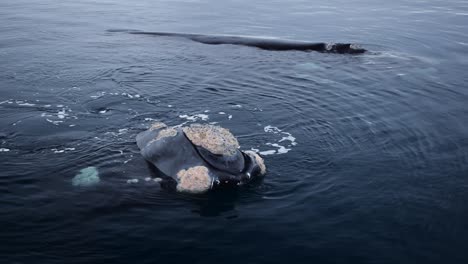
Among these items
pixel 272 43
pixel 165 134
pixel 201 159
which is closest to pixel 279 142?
pixel 201 159

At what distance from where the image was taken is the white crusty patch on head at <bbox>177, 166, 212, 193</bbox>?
12.8 metres

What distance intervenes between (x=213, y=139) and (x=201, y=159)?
0.67 meters

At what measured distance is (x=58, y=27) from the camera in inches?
1384

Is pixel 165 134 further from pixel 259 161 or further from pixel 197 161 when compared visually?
pixel 259 161

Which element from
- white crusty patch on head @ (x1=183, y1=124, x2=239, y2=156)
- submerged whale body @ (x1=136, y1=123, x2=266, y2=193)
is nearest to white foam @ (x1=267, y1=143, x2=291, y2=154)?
submerged whale body @ (x1=136, y1=123, x2=266, y2=193)

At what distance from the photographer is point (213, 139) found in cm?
1370

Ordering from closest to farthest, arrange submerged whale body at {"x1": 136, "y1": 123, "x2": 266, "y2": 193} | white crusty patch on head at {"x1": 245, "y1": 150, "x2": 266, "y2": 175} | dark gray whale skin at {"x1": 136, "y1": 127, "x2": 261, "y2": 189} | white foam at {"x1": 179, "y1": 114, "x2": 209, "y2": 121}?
submerged whale body at {"x1": 136, "y1": 123, "x2": 266, "y2": 193}, dark gray whale skin at {"x1": 136, "y1": 127, "x2": 261, "y2": 189}, white crusty patch on head at {"x1": 245, "y1": 150, "x2": 266, "y2": 175}, white foam at {"x1": 179, "y1": 114, "x2": 209, "y2": 121}

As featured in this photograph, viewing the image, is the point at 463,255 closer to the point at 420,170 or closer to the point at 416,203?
the point at 416,203

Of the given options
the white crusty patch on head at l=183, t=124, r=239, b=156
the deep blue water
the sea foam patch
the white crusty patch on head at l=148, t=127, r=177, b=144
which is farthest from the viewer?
the sea foam patch

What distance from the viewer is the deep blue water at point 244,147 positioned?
1096cm

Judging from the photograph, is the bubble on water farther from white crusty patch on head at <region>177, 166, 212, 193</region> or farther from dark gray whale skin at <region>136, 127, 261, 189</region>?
white crusty patch on head at <region>177, 166, 212, 193</region>

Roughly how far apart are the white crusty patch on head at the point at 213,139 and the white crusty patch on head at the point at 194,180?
72 cm

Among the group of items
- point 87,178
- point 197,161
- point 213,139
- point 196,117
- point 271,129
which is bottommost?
point 87,178

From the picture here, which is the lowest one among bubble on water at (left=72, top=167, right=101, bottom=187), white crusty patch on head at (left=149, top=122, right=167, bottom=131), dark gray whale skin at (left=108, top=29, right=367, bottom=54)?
bubble on water at (left=72, top=167, right=101, bottom=187)
